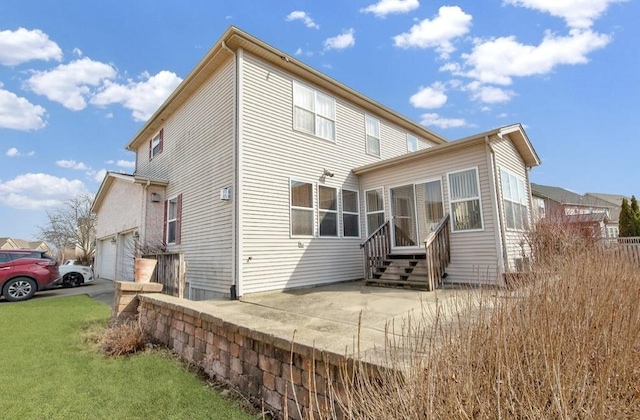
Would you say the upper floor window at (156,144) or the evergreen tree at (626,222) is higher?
the upper floor window at (156,144)

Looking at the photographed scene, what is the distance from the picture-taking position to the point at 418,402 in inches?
66.6

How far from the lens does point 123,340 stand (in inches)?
195

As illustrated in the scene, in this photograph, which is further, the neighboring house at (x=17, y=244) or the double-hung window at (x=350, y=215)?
the neighboring house at (x=17, y=244)

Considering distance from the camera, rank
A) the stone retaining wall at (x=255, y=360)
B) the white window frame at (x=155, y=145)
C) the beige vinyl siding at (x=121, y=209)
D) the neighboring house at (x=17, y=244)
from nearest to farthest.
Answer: the stone retaining wall at (x=255, y=360) → the beige vinyl siding at (x=121, y=209) → the white window frame at (x=155, y=145) → the neighboring house at (x=17, y=244)

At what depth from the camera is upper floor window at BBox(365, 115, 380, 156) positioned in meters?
11.2

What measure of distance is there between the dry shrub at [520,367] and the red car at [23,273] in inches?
479

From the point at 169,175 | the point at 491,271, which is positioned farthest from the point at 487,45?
the point at 169,175

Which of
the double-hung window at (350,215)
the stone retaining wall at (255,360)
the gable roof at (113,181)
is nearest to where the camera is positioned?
the stone retaining wall at (255,360)

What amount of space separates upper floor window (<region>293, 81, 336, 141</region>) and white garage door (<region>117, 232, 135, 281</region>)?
881cm

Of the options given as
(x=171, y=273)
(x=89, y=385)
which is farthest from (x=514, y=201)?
(x=89, y=385)

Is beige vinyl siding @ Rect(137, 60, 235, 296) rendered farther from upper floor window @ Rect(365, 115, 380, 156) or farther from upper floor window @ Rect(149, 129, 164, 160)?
upper floor window @ Rect(365, 115, 380, 156)

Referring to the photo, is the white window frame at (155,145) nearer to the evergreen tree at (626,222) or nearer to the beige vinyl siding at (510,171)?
the beige vinyl siding at (510,171)

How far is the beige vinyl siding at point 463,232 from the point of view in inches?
293

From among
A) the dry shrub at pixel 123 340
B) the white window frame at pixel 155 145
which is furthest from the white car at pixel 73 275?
the dry shrub at pixel 123 340
